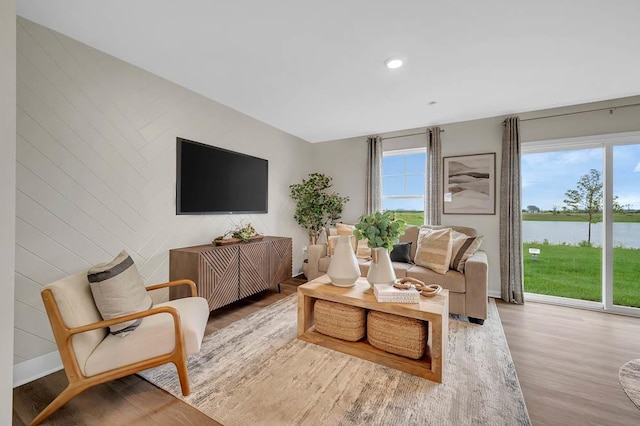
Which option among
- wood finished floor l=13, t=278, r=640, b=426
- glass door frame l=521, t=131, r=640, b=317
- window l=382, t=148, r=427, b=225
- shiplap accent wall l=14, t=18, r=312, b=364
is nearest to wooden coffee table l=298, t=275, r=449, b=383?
wood finished floor l=13, t=278, r=640, b=426

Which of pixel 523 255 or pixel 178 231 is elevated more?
pixel 178 231

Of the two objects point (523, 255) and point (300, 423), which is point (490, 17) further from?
point (523, 255)

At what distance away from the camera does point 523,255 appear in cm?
340

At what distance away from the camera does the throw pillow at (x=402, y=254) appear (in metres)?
3.25

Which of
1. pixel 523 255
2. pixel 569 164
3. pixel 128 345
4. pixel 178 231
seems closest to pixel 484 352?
pixel 523 255

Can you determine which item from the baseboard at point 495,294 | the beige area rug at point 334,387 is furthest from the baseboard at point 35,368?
the baseboard at point 495,294

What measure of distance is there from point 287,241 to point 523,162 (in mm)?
3436

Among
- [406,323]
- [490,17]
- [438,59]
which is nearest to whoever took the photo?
[490,17]

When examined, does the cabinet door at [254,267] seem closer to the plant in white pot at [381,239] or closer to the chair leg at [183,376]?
the chair leg at [183,376]

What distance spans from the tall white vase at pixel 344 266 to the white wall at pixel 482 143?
2275 mm

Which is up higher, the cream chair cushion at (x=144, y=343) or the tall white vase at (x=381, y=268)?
the tall white vase at (x=381, y=268)

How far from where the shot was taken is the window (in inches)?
164

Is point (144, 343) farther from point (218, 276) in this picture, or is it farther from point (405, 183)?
point (405, 183)

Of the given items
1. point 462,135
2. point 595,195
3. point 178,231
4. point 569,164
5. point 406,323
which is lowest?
point 406,323
